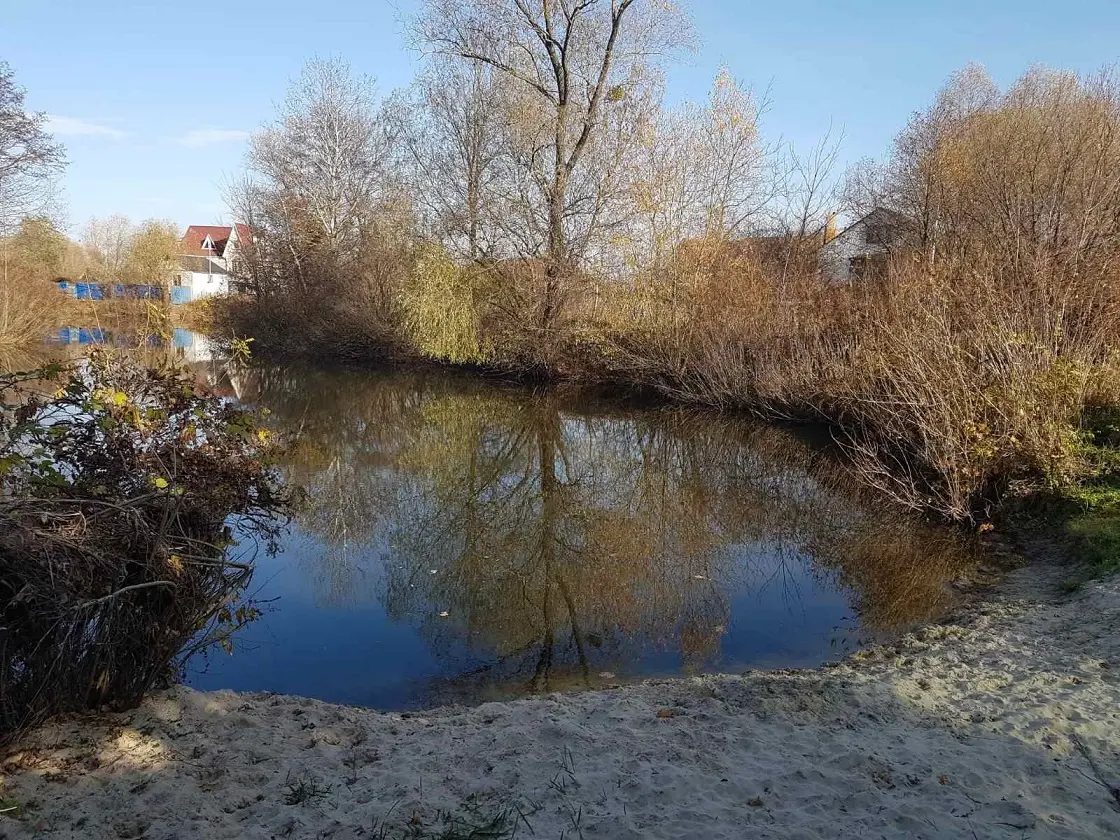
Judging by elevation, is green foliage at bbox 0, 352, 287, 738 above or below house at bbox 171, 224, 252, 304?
below

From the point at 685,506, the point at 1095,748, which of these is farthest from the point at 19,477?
the point at 685,506

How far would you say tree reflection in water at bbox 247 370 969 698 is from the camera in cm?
662

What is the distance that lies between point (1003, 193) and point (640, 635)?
498 inches

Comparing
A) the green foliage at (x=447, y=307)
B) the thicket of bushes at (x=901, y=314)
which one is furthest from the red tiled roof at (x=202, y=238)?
the green foliage at (x=447, y=307)

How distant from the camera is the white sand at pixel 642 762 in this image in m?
3.31

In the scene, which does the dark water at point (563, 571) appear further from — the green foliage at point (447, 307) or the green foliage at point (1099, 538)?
the green foliage at point (447, 307)

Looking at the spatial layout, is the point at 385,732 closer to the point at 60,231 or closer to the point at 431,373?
the point at 431,373

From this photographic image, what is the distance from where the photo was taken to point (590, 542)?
9055 millimetres

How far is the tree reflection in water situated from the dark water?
0.10ft

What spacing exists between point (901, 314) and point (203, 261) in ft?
203

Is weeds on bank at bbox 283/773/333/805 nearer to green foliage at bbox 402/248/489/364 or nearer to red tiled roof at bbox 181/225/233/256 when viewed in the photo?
green foliage at bbox 402/248/489/364

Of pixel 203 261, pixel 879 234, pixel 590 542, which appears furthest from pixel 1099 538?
pixel 203 261

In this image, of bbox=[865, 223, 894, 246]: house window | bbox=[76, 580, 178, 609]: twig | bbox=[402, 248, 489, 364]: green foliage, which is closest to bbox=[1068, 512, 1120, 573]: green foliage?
bbox=[76, 580, 178, 609]: twig

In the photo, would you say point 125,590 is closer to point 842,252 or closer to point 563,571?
point 563,571
